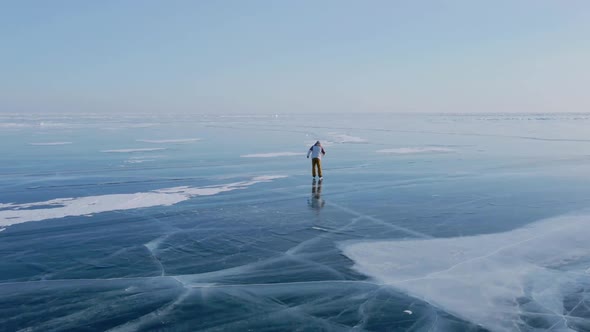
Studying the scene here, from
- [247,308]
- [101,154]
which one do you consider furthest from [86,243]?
[101,154]

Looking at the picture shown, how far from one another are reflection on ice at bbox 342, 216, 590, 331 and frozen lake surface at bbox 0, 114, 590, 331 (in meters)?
0.03

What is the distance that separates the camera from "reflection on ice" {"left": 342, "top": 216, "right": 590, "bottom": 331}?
233 inches

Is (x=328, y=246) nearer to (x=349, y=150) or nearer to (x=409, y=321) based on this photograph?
(x=409, y=321)

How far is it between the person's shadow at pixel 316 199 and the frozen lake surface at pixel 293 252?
38mm

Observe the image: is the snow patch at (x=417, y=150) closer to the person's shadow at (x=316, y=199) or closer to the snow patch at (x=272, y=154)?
the snow patch at (x=272, y=154)

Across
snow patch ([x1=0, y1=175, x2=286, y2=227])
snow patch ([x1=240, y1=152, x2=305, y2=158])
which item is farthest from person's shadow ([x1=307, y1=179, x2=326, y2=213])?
snow patch ([x1=240, y1=152, x2=305, y2=158])

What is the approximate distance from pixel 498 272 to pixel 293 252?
3198 millimetres

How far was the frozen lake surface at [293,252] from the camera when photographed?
19.2ft

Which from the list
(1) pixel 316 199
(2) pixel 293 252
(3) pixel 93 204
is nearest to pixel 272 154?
(1) pixel 316 199

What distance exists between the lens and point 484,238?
9070mm

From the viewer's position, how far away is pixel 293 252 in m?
8.23

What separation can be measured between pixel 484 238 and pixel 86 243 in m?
7.20

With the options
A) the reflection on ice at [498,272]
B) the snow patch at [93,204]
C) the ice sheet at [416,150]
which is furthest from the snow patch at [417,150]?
the reflection on ice at [498,272]

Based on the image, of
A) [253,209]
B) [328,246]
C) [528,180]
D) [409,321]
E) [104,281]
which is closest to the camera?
[409,321]
